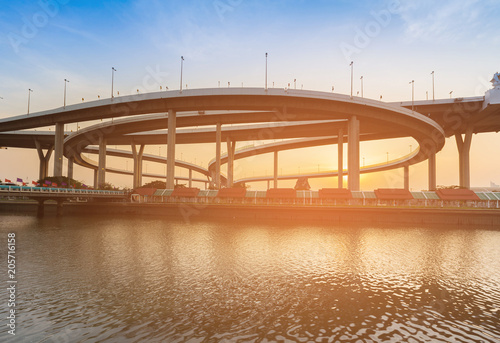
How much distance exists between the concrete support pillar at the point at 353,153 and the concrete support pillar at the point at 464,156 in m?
35.9

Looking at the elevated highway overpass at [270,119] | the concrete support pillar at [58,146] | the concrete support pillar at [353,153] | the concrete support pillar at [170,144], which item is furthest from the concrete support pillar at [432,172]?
the concrete support pillar at [58,146]

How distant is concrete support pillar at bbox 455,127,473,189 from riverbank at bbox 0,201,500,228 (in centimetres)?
4339

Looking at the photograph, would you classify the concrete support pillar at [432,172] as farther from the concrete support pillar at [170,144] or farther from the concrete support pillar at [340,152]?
the concrete support pillar at [170,144]

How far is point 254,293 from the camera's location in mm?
12961

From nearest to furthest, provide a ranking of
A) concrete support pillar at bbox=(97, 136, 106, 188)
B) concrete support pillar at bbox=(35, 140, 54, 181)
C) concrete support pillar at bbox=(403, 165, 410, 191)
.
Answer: concrete support pillar at bbox=(97, 136, 106, 188), concrete support pillar at bbox=(35, 140, 54, 181), concrete support pillar at bbox=(403, 165, 410, 191)

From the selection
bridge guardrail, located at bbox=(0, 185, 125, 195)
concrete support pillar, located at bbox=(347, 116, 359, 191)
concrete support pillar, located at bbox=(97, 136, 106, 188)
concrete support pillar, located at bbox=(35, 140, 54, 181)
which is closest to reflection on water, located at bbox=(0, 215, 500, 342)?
bridge guardrail, located at bbox=(0, 185, 125, 195)

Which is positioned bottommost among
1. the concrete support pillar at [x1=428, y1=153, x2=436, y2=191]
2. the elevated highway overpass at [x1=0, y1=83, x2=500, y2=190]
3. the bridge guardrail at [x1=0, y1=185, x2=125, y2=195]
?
the bridge guardrail at [x1=0, y1=185, x2=125, y2=195]

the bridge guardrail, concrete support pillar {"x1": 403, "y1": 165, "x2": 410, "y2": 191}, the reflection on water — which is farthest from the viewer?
concrete support pillar {"x1": 403, "y1": 165, "x2": 410, "y2": 191}

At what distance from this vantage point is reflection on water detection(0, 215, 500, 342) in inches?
376

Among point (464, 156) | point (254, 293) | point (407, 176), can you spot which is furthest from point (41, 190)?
point (407, 176)

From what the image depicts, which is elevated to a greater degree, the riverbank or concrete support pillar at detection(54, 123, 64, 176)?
concrete support pillar at detection(54, 123, 64, 176)

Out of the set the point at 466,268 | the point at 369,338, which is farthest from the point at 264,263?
the point at 466,268

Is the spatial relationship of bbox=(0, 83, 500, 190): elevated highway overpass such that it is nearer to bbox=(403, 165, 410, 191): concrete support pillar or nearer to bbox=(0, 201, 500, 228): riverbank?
bbox=(0, 201, 500, 228): riverbank

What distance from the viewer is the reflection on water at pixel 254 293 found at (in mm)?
9555
